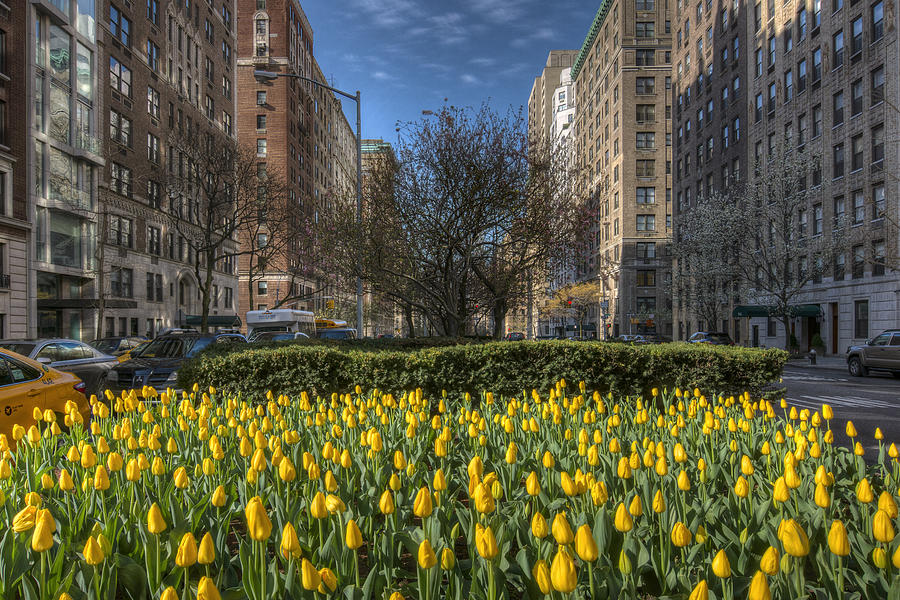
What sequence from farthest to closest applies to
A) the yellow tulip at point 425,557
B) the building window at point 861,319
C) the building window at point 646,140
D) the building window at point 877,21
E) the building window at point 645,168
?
the building window at point 646,140, the building window at point 645,168, the building window at point 861,319, the building window at point 877,21, the yellow tulip at point 425,557

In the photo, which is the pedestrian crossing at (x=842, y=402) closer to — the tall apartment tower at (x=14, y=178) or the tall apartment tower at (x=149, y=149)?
the tall apartment tower at (x=149, y=149)

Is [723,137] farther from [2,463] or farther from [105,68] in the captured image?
[2,463]

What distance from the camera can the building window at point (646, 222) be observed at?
2906 inches

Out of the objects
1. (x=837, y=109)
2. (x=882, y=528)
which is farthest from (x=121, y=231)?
(x=837, y=109)

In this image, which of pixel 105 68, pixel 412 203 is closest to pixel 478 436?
pixel 412 203

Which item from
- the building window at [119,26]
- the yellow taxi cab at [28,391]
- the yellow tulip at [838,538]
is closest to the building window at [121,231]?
the building window at [119,26]

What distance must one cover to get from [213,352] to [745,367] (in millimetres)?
9719

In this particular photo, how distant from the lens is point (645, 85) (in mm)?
75188

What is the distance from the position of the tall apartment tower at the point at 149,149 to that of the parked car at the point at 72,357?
2001 cm

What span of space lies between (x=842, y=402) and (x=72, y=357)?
1914 cm

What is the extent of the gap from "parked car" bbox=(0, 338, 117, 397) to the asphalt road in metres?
15.1

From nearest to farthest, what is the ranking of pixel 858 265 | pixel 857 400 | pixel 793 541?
pixel 793 541 < pixel 857 400 < pixel 858 265

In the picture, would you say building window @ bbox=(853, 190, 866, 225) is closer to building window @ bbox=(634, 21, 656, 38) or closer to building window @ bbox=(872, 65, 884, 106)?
building window @ bbox=(872, 65, 884, 106)

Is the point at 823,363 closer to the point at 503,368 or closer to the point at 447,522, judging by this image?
the point at 503,368
